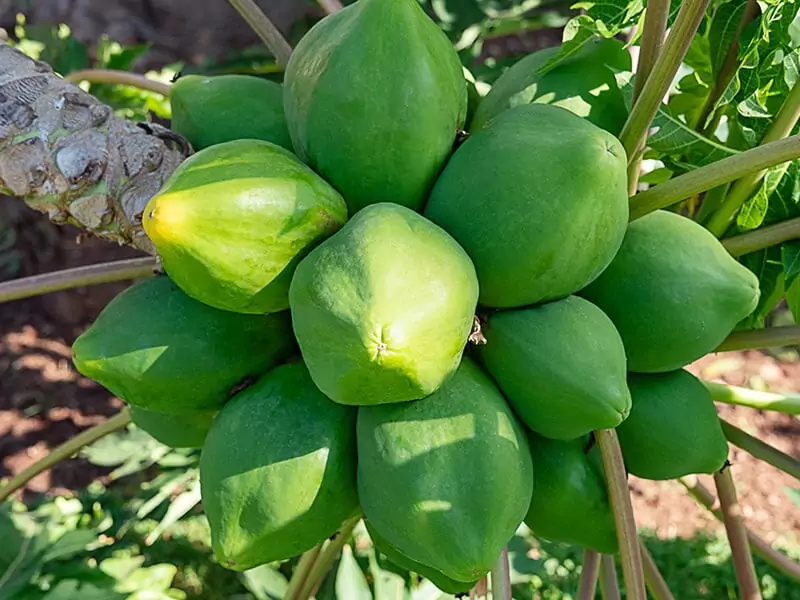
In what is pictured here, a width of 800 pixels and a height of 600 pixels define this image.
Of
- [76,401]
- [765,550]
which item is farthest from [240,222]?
[76,401]

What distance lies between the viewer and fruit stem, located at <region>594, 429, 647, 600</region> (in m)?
0.88

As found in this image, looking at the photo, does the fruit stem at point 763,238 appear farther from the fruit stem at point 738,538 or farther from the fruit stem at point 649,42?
the fruit stem at point 738,538

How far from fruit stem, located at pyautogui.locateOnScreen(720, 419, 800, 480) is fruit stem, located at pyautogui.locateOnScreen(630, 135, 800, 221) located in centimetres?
35

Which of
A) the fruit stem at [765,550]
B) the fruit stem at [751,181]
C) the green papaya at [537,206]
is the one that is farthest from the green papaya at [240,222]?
the fruit stem at [765,550]

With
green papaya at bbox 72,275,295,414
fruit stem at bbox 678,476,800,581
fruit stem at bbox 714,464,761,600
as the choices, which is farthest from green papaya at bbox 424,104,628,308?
fruit stem at bbox 678,476,800,581

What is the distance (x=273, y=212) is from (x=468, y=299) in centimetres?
18

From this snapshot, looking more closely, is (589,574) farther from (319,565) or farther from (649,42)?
(649,42)

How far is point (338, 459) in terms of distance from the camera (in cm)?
83

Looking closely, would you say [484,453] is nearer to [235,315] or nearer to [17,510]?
[235,315]

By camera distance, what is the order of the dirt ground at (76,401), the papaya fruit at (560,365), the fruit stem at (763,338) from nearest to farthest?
1. the papaya fruit at (560,365)
2. the fruit stem at (763,338)
3. the dirt ground at (76,401)

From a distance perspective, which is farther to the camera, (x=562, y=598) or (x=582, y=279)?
(x=562, y=598)

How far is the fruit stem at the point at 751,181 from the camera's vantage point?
102 centimetres

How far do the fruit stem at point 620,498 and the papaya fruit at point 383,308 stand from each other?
0.72 feet

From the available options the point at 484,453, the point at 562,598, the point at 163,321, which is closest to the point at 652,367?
the point at 484,453
